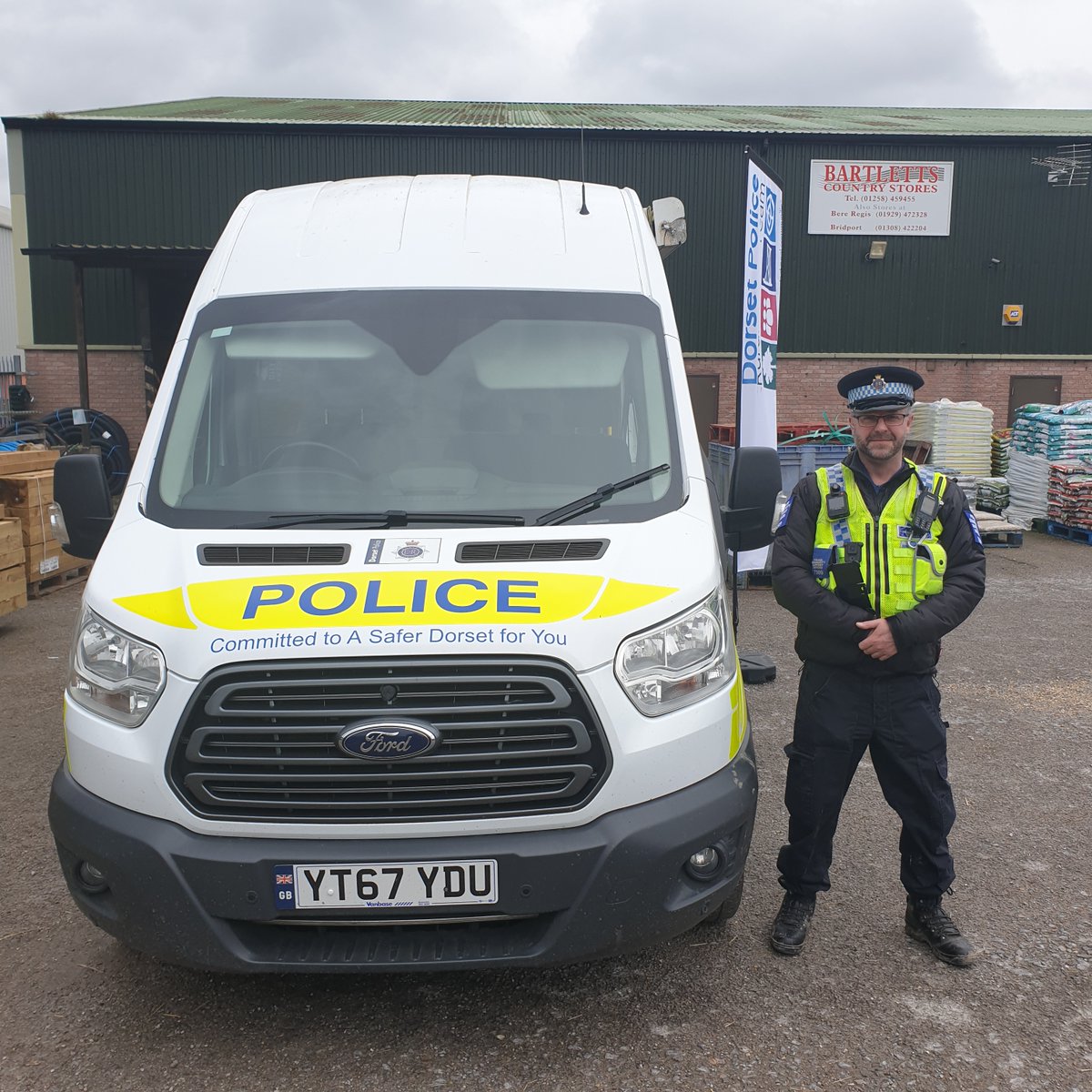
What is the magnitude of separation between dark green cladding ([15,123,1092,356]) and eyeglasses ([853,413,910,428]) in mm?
16818

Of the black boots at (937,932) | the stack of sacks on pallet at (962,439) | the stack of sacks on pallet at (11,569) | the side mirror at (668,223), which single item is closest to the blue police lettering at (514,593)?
the black boots at (937,932)

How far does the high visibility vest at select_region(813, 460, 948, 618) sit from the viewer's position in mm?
3295

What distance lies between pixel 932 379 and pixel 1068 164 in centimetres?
487

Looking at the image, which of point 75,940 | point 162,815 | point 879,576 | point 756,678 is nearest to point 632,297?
point 879,576

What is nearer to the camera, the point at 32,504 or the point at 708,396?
the point at 32,504

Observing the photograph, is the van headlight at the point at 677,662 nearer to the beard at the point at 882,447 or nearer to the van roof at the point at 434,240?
the beard at the point at 882,447

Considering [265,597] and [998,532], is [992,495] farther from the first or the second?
[265,597]

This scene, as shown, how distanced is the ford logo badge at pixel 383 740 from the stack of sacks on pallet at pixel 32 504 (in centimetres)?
728

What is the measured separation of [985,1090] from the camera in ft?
8.90

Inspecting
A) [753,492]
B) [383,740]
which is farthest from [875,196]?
[383,740]

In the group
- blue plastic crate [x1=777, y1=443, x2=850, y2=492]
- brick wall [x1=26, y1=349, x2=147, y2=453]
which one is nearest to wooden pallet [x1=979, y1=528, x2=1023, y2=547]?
blue plastic crate [x1=777, y1=443, x2=850, y2=492]

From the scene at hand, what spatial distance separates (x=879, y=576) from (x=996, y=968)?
4.40ft

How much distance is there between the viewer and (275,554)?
2943 mm

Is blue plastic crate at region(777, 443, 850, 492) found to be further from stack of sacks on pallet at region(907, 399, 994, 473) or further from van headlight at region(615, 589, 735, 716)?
van headlight at region(615, 589, 735, 716)
